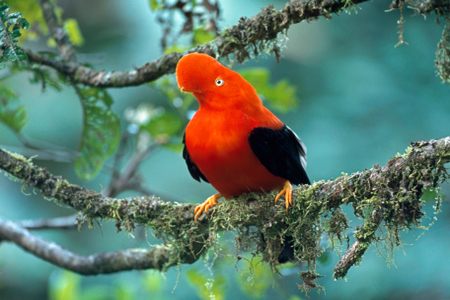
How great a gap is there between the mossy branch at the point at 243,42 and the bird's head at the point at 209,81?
0.15 meters

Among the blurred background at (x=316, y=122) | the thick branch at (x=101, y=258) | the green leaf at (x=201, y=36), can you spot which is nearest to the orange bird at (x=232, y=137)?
the thick branch at (x=101, y=258)

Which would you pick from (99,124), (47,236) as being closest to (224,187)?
(99,124)

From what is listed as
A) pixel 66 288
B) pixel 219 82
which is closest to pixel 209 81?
pixel 219 82

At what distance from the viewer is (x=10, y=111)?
116 inches

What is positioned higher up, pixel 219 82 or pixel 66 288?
pixel 219 82

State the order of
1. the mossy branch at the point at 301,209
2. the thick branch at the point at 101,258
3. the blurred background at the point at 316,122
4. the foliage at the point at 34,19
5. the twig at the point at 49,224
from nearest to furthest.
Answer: the mossy branch at the point at 301,209 → the thick branch at the point at 101,258 → the foliage at the point at 34,19 → the twig at the point at 49,224 → the blurred background at the point at 316,122

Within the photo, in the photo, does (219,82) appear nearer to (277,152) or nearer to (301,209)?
(277,152)

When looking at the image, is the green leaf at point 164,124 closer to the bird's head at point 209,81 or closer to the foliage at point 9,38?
the bird's head at point 209,81

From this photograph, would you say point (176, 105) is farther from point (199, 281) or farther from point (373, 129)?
point (373, 129)

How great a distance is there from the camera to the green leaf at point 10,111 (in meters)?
2.92

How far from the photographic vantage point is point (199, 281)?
9.09 ft

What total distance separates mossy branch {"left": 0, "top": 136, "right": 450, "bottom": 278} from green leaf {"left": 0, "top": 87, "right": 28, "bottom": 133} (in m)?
1.35

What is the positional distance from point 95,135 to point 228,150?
1.18m

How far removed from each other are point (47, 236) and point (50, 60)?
4517mm
